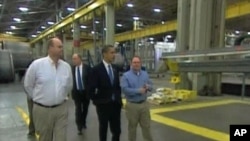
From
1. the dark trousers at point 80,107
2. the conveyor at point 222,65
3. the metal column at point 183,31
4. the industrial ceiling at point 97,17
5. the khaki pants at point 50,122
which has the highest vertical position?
the industrial ceiling at point 97,17

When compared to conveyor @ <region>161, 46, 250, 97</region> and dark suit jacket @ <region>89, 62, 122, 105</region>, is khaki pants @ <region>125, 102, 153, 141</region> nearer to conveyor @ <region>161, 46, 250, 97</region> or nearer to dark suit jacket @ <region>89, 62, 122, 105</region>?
dark suit jacket @ <region>89, 62, 122, 105</region>

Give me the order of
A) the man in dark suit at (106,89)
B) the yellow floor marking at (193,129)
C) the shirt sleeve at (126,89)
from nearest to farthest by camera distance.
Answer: the man in dark suit at (106,89), the shirt sleeve at (126,89), the yellow floor marking at (193,129)

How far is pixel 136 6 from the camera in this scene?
82.6 feet

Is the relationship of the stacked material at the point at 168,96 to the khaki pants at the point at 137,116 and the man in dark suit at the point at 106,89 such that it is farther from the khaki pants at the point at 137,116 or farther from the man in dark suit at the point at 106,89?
the man in dark suit at the point at 106,89

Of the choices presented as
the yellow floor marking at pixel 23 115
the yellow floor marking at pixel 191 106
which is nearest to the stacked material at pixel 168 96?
the yellow floor marking at pixel 191 106

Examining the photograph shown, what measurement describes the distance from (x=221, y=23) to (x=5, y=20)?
30.4 metres

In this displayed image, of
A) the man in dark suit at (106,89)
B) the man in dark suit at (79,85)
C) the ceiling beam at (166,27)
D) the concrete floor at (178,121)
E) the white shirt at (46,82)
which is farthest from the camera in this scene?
the ceiling beam at (166,27)

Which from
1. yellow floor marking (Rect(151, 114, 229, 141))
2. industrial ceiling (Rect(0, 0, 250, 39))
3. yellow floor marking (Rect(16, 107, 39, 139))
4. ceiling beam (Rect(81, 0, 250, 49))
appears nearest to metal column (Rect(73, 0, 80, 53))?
industrial ceiling (Rect(0, 0, 250, 39))

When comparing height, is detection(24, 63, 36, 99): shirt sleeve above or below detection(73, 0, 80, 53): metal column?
below

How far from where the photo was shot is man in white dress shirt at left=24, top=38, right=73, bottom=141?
3.32m

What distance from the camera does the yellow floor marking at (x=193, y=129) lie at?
5.46 meters

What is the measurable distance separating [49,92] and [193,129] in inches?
145

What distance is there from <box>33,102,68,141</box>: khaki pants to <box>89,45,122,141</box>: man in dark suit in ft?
2.17

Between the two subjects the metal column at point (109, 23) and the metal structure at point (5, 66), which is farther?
the metal structure at point (5, 66)
